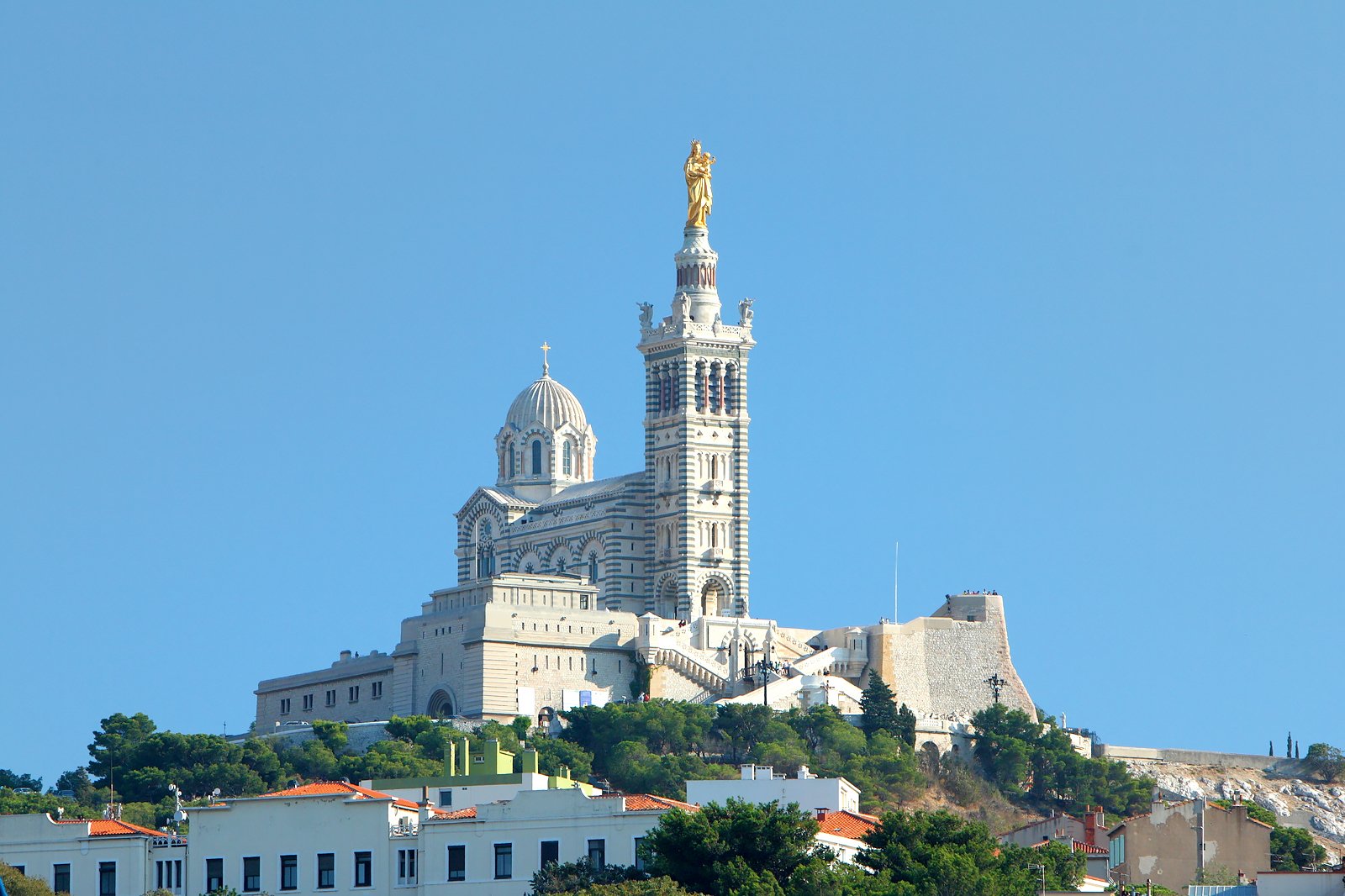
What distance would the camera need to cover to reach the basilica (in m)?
144

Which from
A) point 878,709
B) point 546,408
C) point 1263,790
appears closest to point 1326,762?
point 1263,790

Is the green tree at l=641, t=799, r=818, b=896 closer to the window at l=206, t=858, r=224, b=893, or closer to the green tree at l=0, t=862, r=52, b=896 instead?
the window at l=206, t=858, r=224, b=893

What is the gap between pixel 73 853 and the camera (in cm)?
8306

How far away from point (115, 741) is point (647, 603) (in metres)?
26.7

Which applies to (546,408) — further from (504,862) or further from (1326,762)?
(504,862)

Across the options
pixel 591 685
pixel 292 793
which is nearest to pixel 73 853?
pixel 292 793

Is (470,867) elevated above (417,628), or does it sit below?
below

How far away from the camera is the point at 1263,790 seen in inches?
5969

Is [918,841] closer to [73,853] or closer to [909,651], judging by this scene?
[73,853]

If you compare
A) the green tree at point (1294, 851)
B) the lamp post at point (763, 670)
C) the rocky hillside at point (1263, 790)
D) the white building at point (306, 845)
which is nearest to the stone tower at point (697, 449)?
the lamp post at point (763, 670)

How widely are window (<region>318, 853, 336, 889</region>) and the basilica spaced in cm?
5914

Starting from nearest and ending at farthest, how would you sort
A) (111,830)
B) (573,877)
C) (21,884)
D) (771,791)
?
(573,877) < (21,884) < (111,830) < (771,791)

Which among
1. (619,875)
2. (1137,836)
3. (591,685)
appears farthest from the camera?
(591,685)

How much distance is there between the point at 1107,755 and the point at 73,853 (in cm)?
7698
